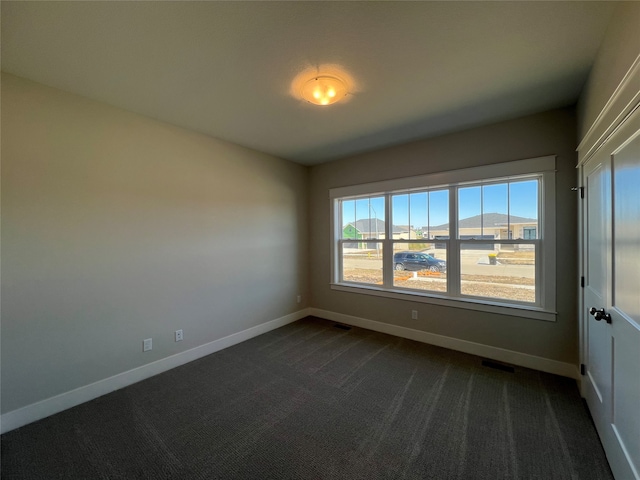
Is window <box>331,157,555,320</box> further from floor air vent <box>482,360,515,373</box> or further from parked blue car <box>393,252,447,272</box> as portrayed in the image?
floor air vent <box>482,360,515,373</box>

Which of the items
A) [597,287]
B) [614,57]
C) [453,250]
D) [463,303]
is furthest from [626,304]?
[453,250]

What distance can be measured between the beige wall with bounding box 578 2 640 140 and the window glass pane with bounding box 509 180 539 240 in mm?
830

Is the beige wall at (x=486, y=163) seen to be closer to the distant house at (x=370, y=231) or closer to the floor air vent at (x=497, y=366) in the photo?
the floor air vent at (x=497, y=366)

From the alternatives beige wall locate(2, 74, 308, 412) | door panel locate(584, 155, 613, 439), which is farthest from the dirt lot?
beige wall locate(2, 74, 308, 412)

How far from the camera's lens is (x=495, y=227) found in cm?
293

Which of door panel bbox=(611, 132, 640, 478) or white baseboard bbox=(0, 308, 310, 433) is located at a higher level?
door panel bbox=(611, 132, 640, 478)

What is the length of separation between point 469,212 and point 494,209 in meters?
0.25

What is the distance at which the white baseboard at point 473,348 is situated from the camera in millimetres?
2523

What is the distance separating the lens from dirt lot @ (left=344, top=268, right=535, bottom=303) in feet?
9.19

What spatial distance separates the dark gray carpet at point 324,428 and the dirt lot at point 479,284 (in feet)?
2.55

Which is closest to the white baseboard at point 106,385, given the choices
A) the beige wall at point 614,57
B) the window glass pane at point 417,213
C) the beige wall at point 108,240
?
the beige wall at point 108,240

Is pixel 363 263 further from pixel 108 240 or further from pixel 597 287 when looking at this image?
pixel 108 240

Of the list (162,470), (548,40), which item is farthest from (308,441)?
(548,40)

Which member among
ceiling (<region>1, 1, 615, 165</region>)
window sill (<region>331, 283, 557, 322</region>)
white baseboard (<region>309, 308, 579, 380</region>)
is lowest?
white baseboard (<region>309, 308, 579, 380</region>)
